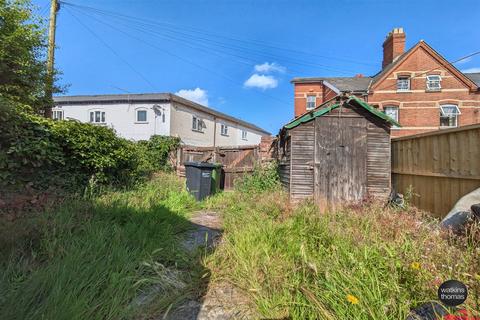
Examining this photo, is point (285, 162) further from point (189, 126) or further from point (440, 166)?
point (189, 126)

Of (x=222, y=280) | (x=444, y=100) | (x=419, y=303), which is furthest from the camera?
(x=444, y=100)

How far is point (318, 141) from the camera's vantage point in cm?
777

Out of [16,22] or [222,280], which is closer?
[222,280]

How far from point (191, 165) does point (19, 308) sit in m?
6.99

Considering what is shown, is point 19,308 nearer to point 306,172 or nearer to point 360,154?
point 306,172

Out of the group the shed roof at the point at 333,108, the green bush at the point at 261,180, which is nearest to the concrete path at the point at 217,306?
the shed roof at the point at 333,108

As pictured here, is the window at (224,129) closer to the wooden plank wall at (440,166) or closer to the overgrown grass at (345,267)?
the wooden plank wall at (440,166)

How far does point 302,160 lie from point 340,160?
43.4 inches

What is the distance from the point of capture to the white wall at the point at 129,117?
18.5 meters

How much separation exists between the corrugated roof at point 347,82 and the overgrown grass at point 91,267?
59.4ft

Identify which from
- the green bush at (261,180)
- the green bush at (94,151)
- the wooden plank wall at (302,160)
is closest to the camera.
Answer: the green bush at (94,151)

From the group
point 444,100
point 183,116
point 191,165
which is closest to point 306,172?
point 191,165

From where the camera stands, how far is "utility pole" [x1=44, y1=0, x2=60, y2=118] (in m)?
9.54

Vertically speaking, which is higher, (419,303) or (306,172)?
(306,172)
